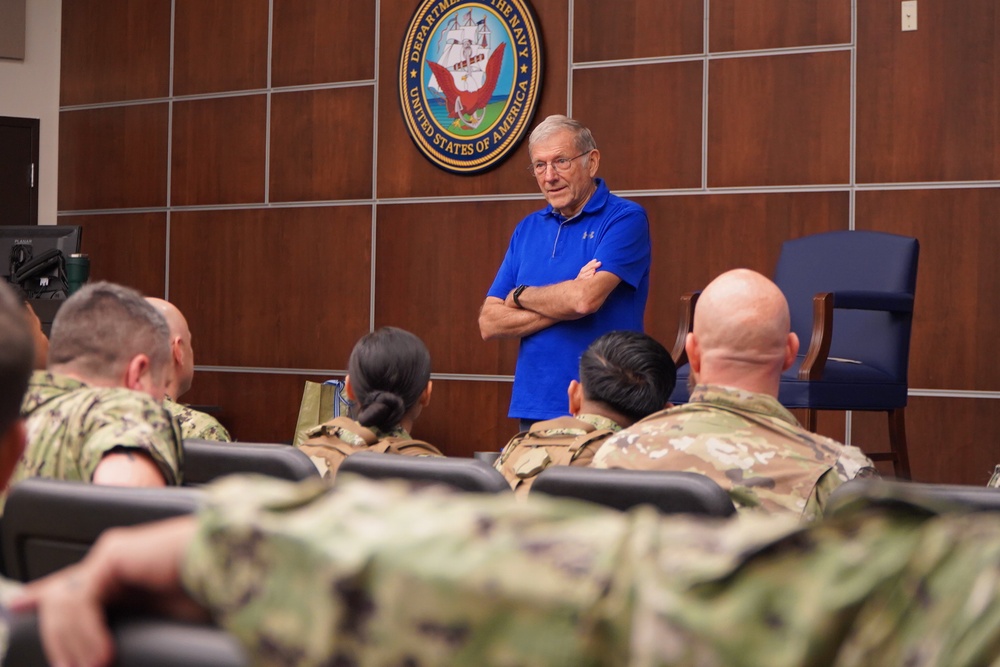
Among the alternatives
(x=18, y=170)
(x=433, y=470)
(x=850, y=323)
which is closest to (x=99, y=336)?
(x=433, y=470)

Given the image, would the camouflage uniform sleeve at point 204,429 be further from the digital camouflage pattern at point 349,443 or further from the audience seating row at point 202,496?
the audience seating row at point 202,496

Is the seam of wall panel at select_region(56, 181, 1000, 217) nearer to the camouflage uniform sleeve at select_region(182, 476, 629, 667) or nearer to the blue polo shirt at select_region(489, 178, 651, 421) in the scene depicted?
the blue polo shirt at select_region(489, 178, 651, 421)

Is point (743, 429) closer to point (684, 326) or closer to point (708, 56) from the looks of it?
point (684, 326)

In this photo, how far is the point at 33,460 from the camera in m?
1.56

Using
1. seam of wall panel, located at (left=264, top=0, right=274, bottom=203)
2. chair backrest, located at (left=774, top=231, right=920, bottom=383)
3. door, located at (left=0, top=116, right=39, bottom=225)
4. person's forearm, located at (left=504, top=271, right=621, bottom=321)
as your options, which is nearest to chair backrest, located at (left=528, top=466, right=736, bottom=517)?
person's forearm, located at (left=504, top=271, right=621, bottom=321)

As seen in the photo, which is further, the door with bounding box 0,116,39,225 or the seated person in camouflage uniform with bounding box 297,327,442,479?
the door with bounding box 0,116,39,225

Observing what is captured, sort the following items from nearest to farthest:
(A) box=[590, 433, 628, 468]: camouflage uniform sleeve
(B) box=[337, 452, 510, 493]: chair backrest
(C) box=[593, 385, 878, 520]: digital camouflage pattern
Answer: (B) box=[337, 452, 510, 493]: chair backrest < (C) box=[593, 385, 878, 520]: digital camouflage pattern < (A) box=[590, 433, 628, 468]: camouflage uniform sleeve

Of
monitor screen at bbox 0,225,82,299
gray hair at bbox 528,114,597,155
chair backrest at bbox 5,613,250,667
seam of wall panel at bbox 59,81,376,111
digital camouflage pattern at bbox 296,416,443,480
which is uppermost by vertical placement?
seam of wall panel at bbox 59,81,376,111

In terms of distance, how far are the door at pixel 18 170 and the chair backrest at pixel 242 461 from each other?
585 centimetres

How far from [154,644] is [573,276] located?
3.37m

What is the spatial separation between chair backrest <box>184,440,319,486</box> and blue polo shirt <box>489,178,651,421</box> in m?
2.01

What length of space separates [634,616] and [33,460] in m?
1.22

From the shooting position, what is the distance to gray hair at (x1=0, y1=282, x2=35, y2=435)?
0.77m

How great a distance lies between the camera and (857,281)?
14.4 ft
